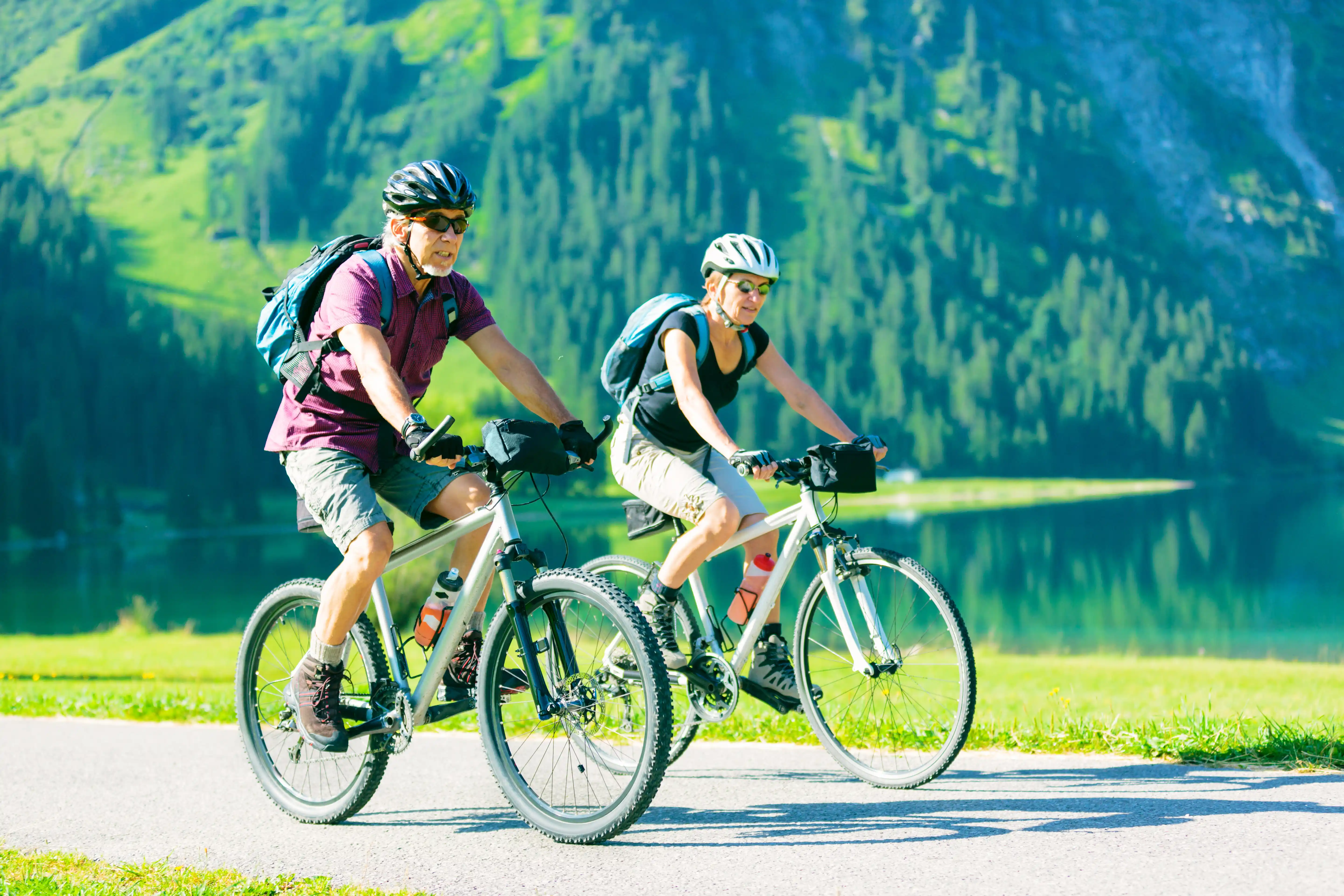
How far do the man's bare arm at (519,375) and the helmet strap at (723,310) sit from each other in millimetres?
964

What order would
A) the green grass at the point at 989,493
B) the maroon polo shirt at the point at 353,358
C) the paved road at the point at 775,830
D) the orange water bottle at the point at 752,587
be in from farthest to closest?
the green grass at the point at 989,493 < the orange water bottle at the point at 752,587 < the maroon polo shirt at the point at 353,358 < the paved road at the point at 775,830

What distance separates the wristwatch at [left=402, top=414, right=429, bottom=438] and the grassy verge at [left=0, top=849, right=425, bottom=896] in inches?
56.5

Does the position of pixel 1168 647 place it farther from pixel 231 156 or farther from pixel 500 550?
pixel 231 156

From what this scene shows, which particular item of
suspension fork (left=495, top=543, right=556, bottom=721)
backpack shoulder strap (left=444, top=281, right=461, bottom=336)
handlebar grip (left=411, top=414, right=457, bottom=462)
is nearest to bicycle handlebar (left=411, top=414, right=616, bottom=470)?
handlebar grip (left=411, top=414, right=457, bottom=462)

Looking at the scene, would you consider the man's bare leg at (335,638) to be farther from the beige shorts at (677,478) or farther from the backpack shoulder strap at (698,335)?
the backpack shoulder strap at (698,335)

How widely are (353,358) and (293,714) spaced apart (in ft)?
4.80

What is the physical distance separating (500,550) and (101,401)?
14003cm

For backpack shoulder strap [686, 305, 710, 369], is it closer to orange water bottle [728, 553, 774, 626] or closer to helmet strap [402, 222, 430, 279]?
orange water bottle [728, 553, 774, 626]

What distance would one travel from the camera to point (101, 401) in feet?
437

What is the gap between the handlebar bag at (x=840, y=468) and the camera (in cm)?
539

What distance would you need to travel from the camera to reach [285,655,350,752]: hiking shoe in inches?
196

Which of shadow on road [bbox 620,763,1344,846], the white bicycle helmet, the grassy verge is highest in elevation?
the white bicycle helmet

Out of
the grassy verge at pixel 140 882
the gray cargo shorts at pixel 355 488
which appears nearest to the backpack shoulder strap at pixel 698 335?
the gray cargo shorts at pixel 355 488

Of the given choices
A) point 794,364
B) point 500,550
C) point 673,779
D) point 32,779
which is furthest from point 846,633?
point 794,364
